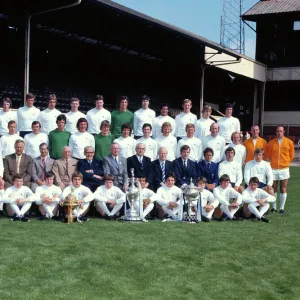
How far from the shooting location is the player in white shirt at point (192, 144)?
9406 millimetres

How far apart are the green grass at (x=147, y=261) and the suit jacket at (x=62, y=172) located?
101 centimetres

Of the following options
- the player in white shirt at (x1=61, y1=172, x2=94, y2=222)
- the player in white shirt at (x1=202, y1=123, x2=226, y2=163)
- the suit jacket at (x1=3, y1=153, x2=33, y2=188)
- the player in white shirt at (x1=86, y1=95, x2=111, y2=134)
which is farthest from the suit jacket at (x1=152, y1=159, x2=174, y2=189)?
the suit jacket at (x1=3, y1=153, x2=33, y2=188)

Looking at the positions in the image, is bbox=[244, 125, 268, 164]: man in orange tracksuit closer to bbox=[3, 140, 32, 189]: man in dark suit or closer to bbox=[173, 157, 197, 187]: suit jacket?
bbox=[173, 157, 197, 187]: suit jacket

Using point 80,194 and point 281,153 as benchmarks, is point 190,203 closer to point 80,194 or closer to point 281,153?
point 80,194

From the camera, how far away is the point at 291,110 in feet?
99.3

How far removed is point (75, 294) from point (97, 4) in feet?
39.2

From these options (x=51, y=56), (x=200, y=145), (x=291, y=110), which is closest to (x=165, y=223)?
(x=200, y=145)

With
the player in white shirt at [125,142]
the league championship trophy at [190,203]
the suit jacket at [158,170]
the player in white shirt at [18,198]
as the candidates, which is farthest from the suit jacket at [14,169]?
the league championship trophy at [190,203]

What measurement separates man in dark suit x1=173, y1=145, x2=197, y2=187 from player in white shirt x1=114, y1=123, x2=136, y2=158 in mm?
898

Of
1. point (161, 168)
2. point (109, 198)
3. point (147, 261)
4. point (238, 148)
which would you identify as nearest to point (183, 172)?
point (161, 168)

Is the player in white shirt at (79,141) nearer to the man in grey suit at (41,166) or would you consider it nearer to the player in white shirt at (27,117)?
the man in grey suit at (41,166)

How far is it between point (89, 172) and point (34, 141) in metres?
1.17

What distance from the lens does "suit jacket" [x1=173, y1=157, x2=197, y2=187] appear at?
8.93m

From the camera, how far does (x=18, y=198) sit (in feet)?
26.7
